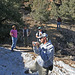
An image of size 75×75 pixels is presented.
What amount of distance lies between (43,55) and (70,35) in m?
11.5

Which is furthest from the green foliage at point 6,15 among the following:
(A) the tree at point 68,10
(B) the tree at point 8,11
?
(A) the tree at point 68,10

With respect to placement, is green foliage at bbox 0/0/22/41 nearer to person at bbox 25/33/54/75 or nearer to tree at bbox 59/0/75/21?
person at bbox 25/33/54/75

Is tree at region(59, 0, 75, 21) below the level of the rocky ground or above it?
above

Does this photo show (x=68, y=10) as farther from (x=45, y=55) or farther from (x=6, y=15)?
(x=45, y=55)

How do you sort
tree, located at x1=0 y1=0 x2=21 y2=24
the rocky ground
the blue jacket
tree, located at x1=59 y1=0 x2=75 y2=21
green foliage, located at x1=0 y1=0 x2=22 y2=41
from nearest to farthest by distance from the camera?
1. the blue jacket
2. the rocky ground
3. green foliage, located at x1=0 y1=0 x2=22 y2=41
4. tree, located at x1=0 y1=0 x2=21 y2=24
5. tree, located at x1=59 y1=0 x2=75 y2=21

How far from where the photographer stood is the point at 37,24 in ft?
50.7

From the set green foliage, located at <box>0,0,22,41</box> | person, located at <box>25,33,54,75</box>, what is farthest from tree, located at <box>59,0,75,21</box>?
person, located at <box>25,33,54,75</box>

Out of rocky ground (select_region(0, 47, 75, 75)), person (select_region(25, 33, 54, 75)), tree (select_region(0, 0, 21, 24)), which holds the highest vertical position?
tree (select_region(0, 0, 21, 24))

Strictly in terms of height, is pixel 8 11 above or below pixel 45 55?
above

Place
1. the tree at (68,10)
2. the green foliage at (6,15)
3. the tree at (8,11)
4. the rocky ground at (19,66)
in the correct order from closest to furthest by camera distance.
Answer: the rocky ground at (19,66)
the green foliage at (6,15)
the tree at (8,11)
the tree at (68,10)

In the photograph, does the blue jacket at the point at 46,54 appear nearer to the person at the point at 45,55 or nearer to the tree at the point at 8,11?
the person at the point at 45,55

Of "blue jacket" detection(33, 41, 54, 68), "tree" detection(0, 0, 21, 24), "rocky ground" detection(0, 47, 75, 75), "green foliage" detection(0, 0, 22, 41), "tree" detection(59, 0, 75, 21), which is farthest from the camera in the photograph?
"tree" detection(59, 0, 75, 21)

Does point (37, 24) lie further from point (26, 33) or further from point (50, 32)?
point (26, 33)

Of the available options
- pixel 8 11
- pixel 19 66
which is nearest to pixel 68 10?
pixel 8 11
